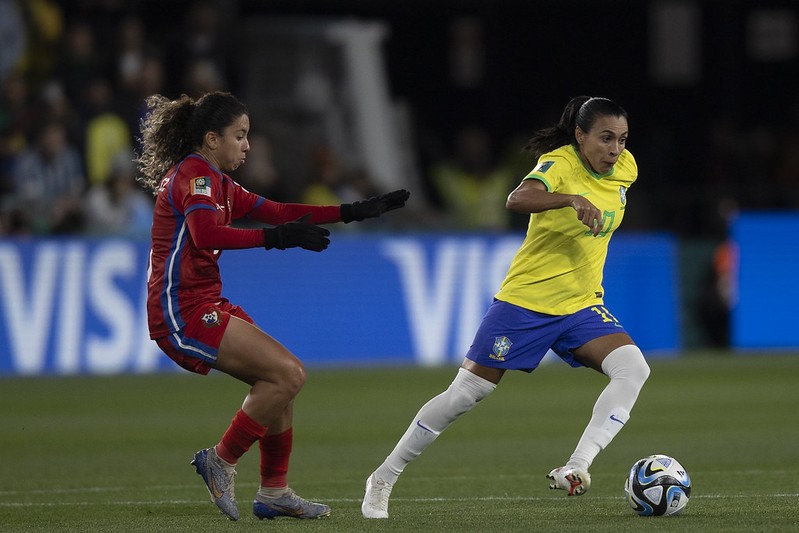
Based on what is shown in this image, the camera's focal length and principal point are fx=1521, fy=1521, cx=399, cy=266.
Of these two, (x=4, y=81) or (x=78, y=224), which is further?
(x=4, y=81)

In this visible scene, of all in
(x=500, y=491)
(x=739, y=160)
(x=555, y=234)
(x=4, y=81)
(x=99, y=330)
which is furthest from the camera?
(x=739, y=160)

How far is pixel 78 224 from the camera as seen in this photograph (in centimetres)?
1711

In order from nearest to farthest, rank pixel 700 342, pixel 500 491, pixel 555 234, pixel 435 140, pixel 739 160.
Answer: pixel 555 234 → pixel 500 491 → pixel 700 342 → pixel 739 160 → pixel 435 140

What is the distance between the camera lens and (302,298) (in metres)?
17.4

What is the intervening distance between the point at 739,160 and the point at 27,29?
37.4ft

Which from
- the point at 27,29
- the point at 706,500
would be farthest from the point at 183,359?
the point at 27,29

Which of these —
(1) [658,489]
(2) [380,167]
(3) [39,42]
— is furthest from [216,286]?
(2) [380,167]

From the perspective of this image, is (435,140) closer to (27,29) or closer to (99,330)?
(27,29)

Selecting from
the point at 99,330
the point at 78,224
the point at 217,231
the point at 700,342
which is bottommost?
the point at 700,342

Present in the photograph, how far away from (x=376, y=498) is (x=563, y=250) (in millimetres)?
1530

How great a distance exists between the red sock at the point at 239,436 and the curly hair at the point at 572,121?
200cm

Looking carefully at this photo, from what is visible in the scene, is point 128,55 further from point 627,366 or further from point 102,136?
point 627,366

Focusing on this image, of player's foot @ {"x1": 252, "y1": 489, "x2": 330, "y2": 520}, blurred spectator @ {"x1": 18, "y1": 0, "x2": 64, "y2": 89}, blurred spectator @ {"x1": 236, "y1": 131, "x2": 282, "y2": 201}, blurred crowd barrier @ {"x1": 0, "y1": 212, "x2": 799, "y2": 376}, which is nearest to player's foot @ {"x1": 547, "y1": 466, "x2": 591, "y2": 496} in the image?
player's foot @ {"x1": 252, "y1": 489, "x2": 330, "y2": 520}

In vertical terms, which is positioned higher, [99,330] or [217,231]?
[217,231]
